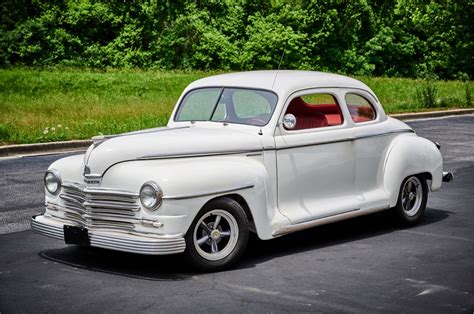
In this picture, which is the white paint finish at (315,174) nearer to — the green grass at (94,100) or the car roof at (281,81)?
the car roof at (281,81)

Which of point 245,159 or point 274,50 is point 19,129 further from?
point 274,50

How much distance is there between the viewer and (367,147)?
8688 mm

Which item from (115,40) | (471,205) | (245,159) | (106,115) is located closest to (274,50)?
(115,40)

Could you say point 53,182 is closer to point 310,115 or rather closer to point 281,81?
point 281,81

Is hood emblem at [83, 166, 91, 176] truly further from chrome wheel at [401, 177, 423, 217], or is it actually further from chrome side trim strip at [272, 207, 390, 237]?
chrome wheel at [401, 177, 423, 217]

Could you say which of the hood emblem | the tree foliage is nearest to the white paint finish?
the hood emblem

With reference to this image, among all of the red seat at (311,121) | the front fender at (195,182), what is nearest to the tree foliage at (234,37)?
the red seat at (311,121)

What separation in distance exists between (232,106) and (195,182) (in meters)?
1.43

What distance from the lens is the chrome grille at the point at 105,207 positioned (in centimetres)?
711

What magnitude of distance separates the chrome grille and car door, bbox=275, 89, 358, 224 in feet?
4.53

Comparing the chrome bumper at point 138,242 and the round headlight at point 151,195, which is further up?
the round headlight at point 151,195

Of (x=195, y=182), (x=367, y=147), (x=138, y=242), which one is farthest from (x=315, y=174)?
(x=138, y=242)

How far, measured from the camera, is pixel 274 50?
42.5m

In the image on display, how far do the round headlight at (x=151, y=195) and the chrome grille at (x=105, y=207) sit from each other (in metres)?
0.07
